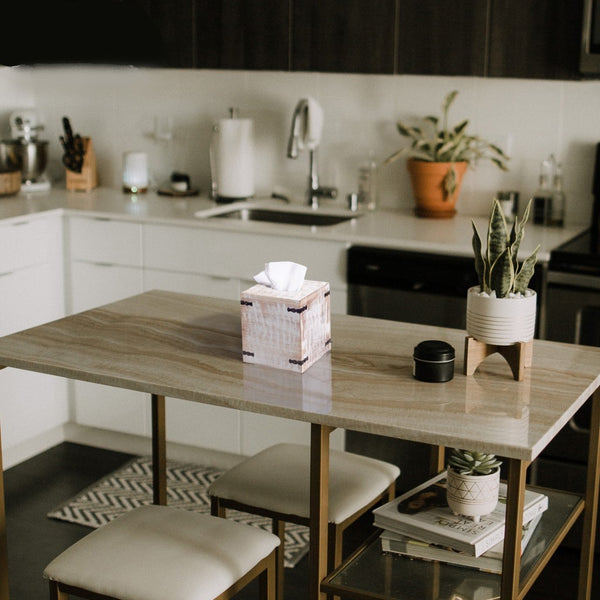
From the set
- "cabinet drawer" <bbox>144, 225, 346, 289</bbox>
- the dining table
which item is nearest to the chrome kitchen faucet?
"cabinet drawer" <bbox>144, 225, 346, 289</bbox>

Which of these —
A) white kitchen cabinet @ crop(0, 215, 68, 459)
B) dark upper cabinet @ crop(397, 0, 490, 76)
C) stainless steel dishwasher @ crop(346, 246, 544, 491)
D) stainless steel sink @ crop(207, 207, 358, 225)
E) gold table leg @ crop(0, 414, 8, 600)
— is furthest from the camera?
stainless steel sink @ crop(207, 207, 358, 225)

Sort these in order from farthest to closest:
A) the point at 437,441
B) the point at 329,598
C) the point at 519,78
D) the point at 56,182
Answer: the point at 56,182 < the point at 519,78 < the point at 329,598 < the point at 437,441

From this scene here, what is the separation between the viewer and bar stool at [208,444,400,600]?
2.36m

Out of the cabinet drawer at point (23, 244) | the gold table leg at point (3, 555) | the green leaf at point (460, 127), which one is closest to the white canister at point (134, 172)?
the cabinet drawer at point (23, 244)

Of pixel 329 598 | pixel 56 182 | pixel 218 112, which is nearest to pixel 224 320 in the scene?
pixel 329 598

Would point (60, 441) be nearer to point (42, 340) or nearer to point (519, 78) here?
point (42, 340)

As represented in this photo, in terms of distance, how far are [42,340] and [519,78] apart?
6.83 feet

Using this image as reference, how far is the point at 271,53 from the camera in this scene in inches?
159

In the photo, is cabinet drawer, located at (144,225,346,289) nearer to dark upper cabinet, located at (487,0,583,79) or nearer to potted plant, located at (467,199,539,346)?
dark upper cabinet, located at (487,0,583,79)

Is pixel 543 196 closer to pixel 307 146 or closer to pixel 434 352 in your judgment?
pixel 307 146

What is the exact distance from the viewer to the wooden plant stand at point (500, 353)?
82.0 inches

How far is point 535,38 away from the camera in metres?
3.58

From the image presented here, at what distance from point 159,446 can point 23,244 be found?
1616 millimetres

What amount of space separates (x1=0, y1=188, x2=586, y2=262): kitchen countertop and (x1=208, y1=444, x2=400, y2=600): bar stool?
114 cm
